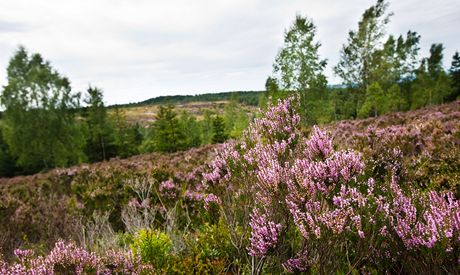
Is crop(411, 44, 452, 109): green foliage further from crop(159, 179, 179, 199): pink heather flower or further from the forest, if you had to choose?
crop(159, 179, 179, 199): pink heather flower

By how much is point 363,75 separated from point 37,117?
108 ft

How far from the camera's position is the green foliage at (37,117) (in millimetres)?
32031

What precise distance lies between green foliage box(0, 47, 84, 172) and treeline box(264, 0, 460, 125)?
20.8 metres

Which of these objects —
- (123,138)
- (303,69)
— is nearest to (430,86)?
(303,69)

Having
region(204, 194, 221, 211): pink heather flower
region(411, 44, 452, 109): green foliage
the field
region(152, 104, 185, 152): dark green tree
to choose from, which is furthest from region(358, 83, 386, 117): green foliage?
region(204, 194, 221, 211): pink heather flower

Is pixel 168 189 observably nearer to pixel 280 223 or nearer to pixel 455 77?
pixel 280 223

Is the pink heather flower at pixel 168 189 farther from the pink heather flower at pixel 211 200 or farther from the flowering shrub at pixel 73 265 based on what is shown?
the flowering shrub at pixel 73 265

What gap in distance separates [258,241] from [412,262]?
1286 millimetres

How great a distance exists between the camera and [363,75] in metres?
34.9

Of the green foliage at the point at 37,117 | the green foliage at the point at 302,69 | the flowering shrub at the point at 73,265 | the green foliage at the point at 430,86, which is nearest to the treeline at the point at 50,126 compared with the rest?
the green foliage at the point at 37,117

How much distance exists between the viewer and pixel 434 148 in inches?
297

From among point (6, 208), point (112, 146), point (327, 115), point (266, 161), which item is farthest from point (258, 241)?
point (112, 146)

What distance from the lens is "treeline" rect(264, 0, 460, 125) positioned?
84.6ft

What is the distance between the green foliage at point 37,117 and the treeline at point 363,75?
68.1 feet
